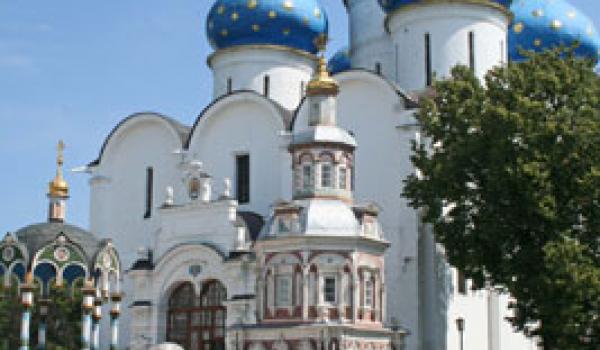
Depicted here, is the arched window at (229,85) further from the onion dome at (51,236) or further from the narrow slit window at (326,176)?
the narrow slit window at (326,176)

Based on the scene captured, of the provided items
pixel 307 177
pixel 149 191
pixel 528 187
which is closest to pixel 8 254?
pixel 307 177

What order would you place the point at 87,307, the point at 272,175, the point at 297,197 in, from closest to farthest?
the point at 87,307 < the point at 297,197 < the point at 272,175

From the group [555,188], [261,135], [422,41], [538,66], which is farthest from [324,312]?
[422,41]

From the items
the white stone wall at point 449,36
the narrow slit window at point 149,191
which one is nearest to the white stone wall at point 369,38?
the white stone wall at point 449,36

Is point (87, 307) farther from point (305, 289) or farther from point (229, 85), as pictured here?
point (229, 85)

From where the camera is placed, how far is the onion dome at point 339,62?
31938 mm

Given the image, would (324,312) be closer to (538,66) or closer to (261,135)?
(538,66)

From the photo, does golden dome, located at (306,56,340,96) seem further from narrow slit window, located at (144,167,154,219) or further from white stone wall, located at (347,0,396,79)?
white stone wall, located at (347,0,396,79)

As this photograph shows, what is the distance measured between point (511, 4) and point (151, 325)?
1290 cm

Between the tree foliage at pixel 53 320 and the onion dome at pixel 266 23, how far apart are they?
31.3 ft

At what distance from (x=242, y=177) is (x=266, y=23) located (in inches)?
177

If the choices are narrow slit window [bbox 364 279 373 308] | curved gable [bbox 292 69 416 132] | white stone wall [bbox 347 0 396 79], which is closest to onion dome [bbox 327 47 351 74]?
white stone wall [bbox 347 0 396 79]

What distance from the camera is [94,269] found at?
19875 mm

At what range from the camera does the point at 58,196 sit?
2195 cm
